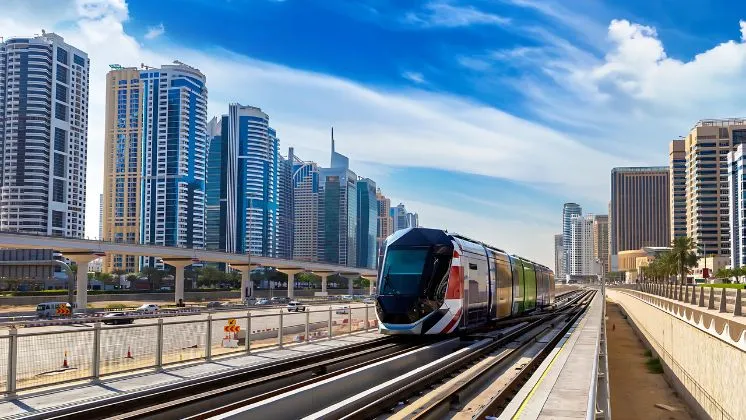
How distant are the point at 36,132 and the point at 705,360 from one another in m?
175

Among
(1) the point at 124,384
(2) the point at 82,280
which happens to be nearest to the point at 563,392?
(1) the point at 124,384

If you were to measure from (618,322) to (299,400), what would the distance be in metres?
59.8

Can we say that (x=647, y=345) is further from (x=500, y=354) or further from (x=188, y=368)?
(x=188, y=368)

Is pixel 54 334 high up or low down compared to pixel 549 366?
up

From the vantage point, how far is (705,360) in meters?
18.0

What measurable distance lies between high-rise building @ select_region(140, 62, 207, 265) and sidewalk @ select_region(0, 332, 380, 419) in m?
180

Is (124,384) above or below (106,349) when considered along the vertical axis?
below

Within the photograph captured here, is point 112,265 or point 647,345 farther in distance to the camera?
point 112,265

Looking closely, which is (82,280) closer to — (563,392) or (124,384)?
(124,384)

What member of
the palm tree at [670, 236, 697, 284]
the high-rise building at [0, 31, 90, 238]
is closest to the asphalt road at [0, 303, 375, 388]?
the palm tree at [670, 236, 697, 284]

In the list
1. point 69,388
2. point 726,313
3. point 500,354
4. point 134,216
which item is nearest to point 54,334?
point 69,388

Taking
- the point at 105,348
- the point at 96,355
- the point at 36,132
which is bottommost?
the point at 96,355

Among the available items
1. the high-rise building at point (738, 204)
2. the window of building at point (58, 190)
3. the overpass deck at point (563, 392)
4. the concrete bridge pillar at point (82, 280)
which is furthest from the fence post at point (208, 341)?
the window of building at point (58, 190)

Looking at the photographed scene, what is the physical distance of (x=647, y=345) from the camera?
40594 mm
